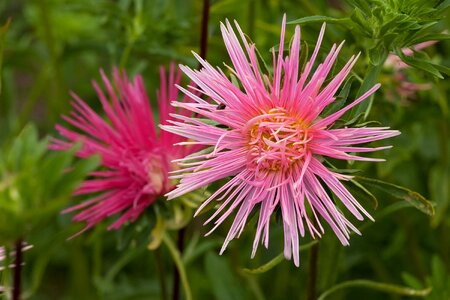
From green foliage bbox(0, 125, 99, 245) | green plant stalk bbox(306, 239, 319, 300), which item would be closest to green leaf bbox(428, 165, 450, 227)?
green plant stalk bbox(306, 239, 319, 300)

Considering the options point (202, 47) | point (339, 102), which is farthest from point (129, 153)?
point (339, 102)

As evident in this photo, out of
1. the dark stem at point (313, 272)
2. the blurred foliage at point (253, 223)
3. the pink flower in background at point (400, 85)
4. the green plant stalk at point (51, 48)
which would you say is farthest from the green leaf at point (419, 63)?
the green plant stalk at point (51, 48)

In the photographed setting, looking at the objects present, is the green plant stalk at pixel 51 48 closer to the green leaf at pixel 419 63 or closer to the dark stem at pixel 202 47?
the dark stem at pixel 202 47

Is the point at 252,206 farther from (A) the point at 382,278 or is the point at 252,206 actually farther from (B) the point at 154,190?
(A) the point at 382,278

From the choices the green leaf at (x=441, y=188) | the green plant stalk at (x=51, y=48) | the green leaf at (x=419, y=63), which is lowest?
the green leaf at (x=441, y=188)

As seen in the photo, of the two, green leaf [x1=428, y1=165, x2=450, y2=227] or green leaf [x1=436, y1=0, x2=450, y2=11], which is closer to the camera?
green leaf [x1=436, y1=0, x2=450, y2=11]

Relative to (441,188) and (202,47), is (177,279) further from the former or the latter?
(441,188)

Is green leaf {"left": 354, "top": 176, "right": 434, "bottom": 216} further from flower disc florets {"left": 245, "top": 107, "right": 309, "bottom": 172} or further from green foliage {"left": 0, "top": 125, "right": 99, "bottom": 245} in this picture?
green foliage {"left": 0, "top": 125, "right": 99, "bottom": 245}

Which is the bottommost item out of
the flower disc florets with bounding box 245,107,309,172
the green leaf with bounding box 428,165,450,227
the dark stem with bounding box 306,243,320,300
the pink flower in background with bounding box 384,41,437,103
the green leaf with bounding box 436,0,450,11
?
the dark stem with bounding box 306,243,320,300
